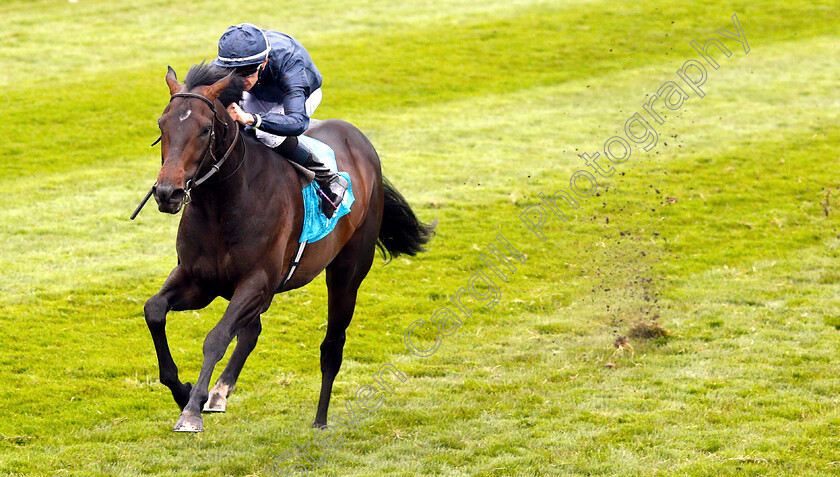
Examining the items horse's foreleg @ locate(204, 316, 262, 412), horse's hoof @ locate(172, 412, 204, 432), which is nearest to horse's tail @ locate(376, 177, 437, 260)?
horse's foreleg @ locate(204, 316, 262, 412)

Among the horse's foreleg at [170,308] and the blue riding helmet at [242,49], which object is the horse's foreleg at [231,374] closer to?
the horse's foreleg at [170,308]

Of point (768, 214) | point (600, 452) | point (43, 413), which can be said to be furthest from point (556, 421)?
point (768, 214)

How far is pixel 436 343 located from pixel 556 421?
2.77 metres

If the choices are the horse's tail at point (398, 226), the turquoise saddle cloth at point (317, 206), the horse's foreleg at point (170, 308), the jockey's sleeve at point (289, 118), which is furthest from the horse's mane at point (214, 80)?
the horse's tail at point (398, 226)

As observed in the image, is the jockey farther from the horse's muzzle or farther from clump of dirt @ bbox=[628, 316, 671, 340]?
clump of dirt @ bbox=[628, 316, 671, 340]

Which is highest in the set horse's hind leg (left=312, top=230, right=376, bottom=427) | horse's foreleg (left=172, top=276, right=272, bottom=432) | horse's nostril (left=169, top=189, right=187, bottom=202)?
horse's nostril (left=169, top=189, right=187, bottom=202)

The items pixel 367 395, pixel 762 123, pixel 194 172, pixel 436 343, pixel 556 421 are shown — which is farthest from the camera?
pixel 762 123

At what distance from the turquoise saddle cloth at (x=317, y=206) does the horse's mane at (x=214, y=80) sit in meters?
1.05

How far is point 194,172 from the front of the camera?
5.09 meters

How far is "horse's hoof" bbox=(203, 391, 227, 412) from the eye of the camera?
5655mm

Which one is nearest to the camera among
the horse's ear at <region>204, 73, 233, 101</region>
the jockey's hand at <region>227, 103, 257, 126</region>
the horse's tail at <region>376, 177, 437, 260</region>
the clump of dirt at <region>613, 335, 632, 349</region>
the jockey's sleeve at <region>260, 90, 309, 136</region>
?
the horse's ear at <region>204, 73, 233, 101</region>

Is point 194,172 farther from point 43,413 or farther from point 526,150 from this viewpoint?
point 526,150

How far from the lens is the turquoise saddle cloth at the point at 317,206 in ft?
21.1

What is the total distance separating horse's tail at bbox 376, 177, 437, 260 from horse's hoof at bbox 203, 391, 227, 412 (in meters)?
2.90
